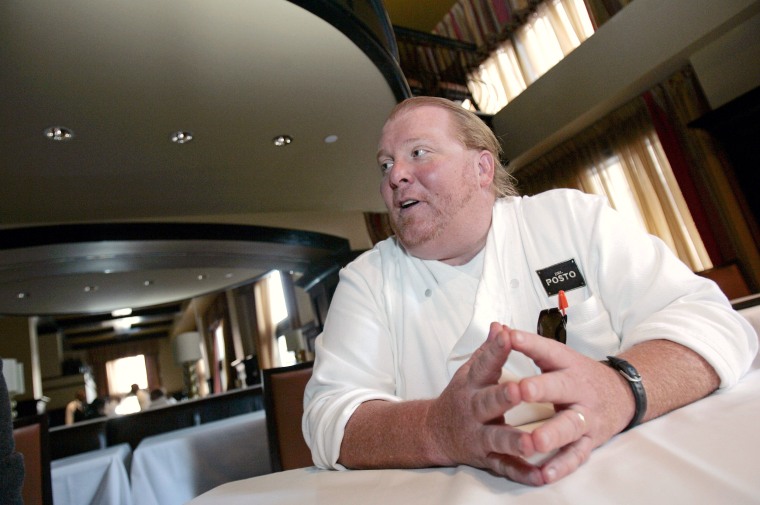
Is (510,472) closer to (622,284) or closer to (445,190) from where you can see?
(622,284)

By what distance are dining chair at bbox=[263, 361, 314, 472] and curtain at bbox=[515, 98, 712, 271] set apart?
3.60 metres

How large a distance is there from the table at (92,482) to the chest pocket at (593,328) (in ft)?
7.86

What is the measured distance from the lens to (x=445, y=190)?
3.77 ft

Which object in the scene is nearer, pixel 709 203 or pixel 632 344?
pixel 632 344

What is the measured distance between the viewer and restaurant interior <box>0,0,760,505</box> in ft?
8.47

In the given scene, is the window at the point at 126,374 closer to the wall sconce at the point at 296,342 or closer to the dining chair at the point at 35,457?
the wall sconce at the point at 296,342

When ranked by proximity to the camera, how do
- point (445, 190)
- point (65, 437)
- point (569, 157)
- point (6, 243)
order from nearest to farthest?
point (445, 190) < point (65, 437) < point (6, 243) < point (569, 157)

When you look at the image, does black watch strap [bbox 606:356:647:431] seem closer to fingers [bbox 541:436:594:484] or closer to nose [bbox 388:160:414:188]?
fingers [bbox 541:436:594:484]

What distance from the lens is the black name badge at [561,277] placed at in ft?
3.44

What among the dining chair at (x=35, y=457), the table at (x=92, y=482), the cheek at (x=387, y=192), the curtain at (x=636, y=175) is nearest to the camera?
the cheek at (x=387, y=192)

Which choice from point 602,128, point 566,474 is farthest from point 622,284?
point 602,128

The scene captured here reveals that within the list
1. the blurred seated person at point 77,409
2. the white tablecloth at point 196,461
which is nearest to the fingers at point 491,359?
the white tablecloth at point 196,461

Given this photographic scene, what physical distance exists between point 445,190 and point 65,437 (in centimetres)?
368

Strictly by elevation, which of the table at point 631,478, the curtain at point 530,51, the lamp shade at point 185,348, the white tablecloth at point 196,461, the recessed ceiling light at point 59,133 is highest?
the curtain at point 530,51
